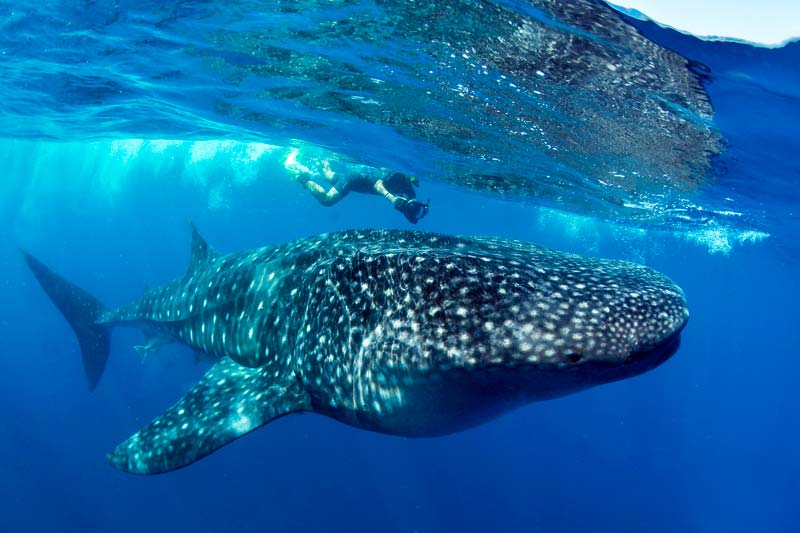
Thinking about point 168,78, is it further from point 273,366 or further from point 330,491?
point 330,491

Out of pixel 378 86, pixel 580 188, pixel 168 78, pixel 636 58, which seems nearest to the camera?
pixel 636 58

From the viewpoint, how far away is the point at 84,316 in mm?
12031

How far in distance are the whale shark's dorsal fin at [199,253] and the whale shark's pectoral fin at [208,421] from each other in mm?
4258

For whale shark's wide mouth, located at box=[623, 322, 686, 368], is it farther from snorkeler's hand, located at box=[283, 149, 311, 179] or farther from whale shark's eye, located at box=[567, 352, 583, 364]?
snorkeler's hand, located at box=[283, 149, 311, 179]

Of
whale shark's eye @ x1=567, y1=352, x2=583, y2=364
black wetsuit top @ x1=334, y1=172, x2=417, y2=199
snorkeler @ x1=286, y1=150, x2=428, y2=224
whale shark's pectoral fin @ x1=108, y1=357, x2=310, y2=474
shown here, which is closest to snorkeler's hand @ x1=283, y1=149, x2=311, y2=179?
snorkeler @ x1=286, y1=150, x2=428, y2=224

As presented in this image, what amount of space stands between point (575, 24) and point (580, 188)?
1576cm

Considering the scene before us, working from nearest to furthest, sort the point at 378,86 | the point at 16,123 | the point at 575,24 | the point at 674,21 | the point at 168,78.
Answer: the point at 674,21 < the point at 575,24 < the point at 378,86 < the point at 168,78 < the point at 16,123

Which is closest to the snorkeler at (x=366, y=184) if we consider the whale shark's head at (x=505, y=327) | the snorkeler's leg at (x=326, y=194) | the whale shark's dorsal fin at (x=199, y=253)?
the snorkeler's leg at (x=326, y=194)

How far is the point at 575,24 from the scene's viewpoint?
300 inches

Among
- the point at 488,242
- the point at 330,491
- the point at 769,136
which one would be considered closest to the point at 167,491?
the point at 330,491

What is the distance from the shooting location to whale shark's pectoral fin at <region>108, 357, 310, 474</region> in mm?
5062

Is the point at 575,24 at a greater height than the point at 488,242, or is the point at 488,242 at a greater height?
the point at 575,24

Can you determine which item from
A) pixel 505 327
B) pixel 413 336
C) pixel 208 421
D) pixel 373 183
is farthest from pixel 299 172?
pixel 505 327

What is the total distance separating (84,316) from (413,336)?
36.3 feet
